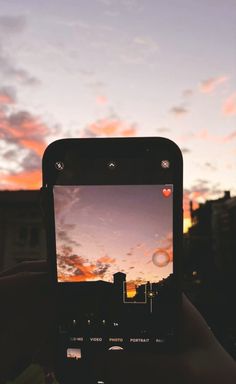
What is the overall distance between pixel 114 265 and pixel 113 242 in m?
0.09

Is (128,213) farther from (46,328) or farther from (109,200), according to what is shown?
(46,328)

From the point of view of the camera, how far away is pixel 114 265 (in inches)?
69.1

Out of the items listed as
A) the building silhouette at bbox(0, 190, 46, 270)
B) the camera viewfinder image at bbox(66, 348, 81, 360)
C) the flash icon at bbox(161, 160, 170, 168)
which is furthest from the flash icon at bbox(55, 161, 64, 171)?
the building silhouette at bbox(0, 190, 46, 270)

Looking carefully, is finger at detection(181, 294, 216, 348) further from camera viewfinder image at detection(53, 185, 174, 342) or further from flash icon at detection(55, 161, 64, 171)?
flash icon at detection(55, 161, 64, 171)

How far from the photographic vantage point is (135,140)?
5.98 ft

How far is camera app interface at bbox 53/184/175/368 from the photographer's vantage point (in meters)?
1.69

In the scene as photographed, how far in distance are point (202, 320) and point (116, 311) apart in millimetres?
331

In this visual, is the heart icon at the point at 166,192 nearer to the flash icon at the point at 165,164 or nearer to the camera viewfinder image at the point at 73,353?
the flash icon at the point at 165,164

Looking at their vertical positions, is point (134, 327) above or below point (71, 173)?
below

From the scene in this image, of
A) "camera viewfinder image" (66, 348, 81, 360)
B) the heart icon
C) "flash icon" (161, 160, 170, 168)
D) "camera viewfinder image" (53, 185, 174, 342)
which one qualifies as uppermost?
"flash icon" (161, 160, 170, 168)

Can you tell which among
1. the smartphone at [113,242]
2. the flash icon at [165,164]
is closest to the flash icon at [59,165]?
the smartphone at [113,242]

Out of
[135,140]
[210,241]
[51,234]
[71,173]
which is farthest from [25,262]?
[210,241]

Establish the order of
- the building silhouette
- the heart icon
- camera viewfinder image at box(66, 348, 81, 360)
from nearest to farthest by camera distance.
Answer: camera viewfinder image at box(66, 348, 81, 360), the heart icon, the building silhouette

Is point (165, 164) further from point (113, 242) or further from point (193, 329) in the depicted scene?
point (193, 329)
